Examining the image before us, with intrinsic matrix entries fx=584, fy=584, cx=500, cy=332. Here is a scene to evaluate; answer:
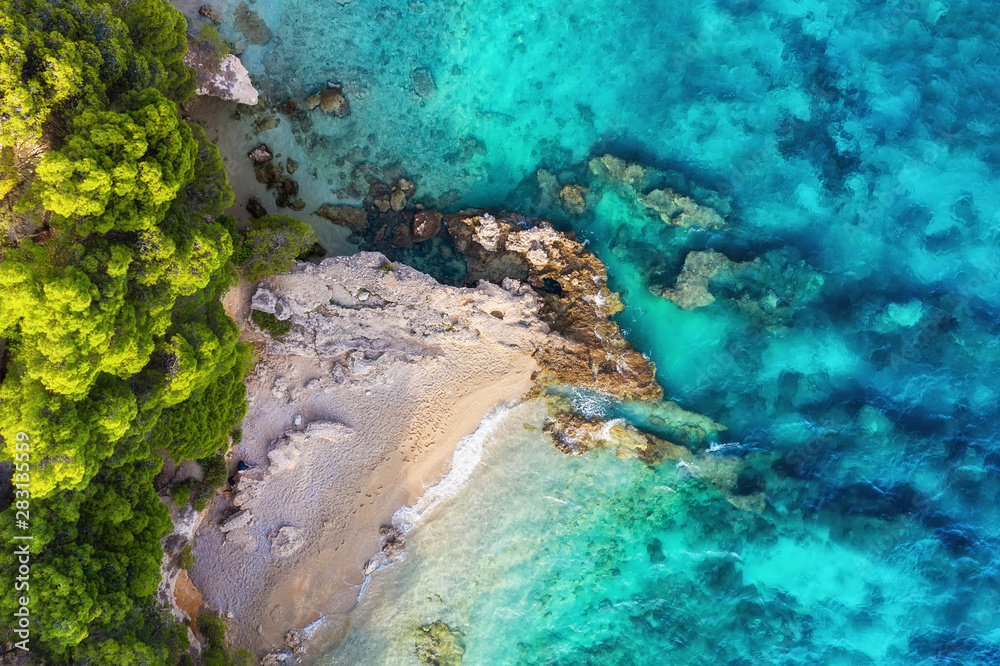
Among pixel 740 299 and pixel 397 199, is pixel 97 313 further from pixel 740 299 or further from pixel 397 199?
pixel 740 299

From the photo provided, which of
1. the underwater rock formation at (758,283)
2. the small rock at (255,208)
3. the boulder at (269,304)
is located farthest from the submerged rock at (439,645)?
the small rock at (255,208)

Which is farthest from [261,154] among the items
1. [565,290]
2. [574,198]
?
[565,290]

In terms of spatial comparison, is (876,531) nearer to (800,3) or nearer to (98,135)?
Answer: (800,3)

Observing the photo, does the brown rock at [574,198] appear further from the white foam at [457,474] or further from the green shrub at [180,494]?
the green shrub at [180,494]

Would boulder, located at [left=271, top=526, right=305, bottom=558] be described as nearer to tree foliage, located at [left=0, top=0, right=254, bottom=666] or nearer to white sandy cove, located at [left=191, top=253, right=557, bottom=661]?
white sandy cove, located at [left=191, top=253, right=557, bottom=661]

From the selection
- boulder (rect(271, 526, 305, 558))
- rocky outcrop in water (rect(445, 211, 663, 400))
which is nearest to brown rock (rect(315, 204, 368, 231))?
rocky outcrop in water (rect(445, 211, 663, 400))

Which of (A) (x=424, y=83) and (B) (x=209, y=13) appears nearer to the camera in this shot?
(B) (x=209, y=13)
